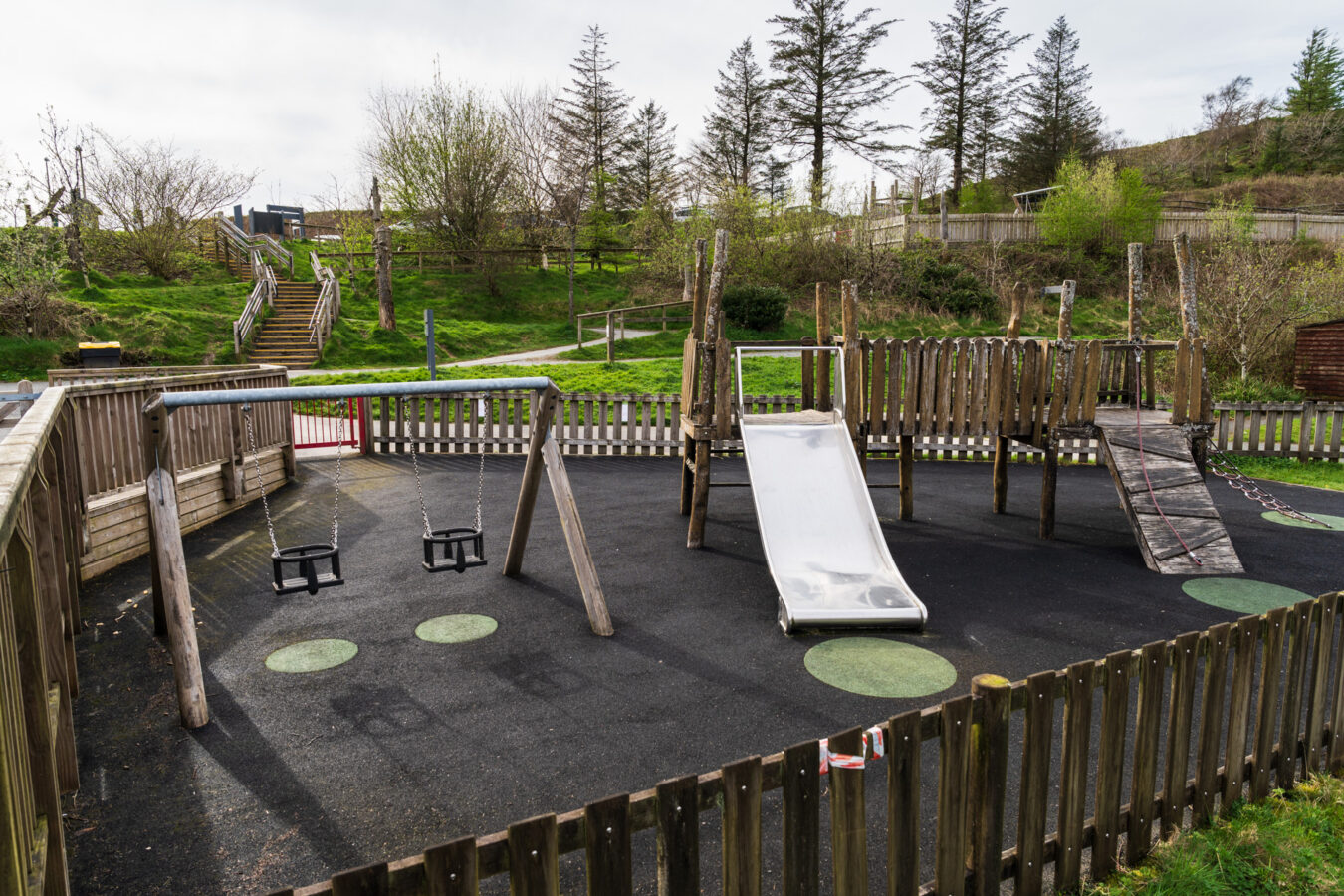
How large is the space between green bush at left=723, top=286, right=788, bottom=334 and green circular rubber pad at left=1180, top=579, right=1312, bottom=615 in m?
18.0

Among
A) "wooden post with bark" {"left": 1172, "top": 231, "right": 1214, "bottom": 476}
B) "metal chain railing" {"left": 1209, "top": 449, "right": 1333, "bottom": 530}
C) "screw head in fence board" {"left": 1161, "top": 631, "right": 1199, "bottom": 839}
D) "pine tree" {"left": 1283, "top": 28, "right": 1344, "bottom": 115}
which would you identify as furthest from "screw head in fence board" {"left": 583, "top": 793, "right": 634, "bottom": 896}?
"pine tree" {"left": 1283, "top": 28, "right": 1344, "bottom": 115}

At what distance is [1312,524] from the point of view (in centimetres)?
926

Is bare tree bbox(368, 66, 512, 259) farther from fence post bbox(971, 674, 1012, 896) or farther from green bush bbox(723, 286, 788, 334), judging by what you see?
fence post bbox(971, 674, 1012, 896)

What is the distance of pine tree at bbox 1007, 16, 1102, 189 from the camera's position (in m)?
46.4

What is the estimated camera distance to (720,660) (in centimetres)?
543

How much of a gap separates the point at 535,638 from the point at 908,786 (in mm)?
3718

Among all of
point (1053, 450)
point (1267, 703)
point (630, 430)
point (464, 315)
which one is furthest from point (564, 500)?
point (464, 315)

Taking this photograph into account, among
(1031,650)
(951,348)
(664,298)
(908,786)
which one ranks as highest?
(664,298)

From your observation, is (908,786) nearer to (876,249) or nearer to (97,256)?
(876,249)

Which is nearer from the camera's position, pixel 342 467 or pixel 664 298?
pixel 342 467

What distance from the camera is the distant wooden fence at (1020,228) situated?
106ft

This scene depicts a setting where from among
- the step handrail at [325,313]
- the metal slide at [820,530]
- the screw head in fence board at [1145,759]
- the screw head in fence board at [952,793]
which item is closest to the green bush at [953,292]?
the step handrail at [325,313]

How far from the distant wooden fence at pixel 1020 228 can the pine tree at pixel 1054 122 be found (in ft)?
43.3

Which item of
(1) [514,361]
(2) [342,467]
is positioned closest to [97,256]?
(1) [514,361]
